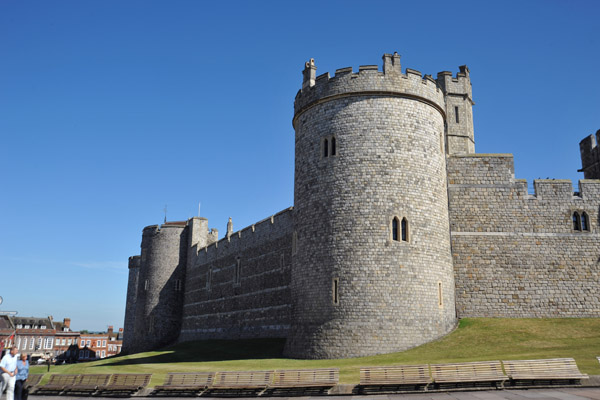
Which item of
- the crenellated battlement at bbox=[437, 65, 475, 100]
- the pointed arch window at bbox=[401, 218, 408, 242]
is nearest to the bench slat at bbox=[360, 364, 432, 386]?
the pointed arch window at bbox=[401, 218, 408, 242]

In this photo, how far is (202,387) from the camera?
48.0 feet

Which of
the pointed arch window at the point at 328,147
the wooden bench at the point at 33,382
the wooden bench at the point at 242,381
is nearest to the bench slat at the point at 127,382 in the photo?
the wooden bench at the point at 242,381

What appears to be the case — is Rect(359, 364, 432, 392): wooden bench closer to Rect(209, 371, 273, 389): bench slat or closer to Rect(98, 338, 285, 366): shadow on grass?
Rect(209, 371, 273, 389): bench slat

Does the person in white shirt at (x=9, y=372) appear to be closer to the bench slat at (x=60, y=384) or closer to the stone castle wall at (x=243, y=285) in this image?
the bench slat at (x=60, y=384)

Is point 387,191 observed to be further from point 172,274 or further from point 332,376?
point 172,274

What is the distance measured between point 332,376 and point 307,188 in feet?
31.6

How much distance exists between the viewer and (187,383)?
49.0 feet

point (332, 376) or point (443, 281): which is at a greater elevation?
point (443, 281)

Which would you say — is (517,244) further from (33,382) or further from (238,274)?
(238,274)

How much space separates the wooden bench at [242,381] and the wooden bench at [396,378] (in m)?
2.57

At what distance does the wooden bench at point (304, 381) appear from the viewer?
44.3ft

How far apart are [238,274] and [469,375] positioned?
2479cm

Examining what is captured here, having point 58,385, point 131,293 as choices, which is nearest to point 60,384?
point 58,385

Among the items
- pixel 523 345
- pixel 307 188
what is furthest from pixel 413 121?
pixel 523 345
